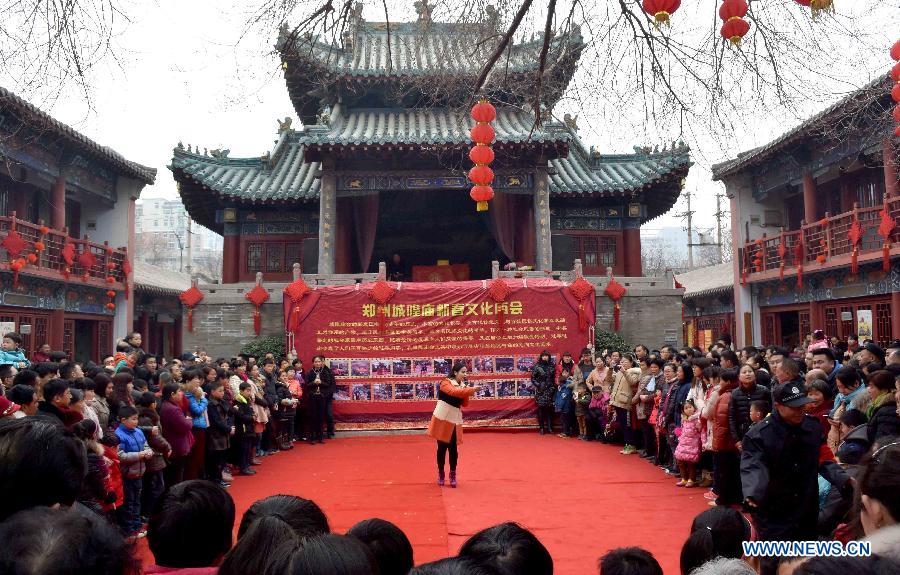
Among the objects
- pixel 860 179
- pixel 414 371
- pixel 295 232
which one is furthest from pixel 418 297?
pixel 860 179

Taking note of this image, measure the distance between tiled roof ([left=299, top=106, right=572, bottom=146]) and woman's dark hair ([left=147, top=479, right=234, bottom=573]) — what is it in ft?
38.5

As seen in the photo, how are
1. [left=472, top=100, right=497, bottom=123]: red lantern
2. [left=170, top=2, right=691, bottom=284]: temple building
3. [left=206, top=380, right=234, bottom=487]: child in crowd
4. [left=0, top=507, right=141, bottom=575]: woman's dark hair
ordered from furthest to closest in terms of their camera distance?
[left=170, top=2, right=691, bottom=284]: temple building → [left=472, top=100, right=497, bottom=123]: red lantern → [left=206, top=380, right=234, bottom=487]: child in crowd → [left=0, top=507, right=141, bottom=575]: woman's dark hair

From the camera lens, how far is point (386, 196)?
17.5 metres

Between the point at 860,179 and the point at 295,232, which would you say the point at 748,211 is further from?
the point at 295,232

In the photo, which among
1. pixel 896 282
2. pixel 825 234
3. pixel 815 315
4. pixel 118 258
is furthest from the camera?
pixel 118 258

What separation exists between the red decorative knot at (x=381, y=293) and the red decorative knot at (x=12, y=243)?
642 cm

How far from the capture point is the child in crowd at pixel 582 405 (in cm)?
1056

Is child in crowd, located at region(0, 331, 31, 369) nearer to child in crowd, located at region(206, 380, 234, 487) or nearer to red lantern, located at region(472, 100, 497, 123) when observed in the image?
child in crowd, located at region(206, 380, 234, 487)

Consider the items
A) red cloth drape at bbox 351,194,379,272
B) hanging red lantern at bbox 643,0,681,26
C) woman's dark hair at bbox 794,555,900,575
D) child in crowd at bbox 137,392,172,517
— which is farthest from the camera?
red cloth drape at bbox 351,194,379,272

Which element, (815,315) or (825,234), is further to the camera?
(815,315)

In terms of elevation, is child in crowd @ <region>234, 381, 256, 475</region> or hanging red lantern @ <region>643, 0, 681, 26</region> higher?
hanging red lantern @ <region>643, 0, 681, 26</region>

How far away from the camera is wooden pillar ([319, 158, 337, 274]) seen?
13.9m

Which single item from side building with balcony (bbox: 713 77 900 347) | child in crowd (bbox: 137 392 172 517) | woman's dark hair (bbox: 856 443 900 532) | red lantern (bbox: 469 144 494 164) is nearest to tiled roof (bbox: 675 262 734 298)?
side building with balcony (bbox: 713 77 900 347)

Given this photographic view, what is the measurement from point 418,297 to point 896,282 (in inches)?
341
